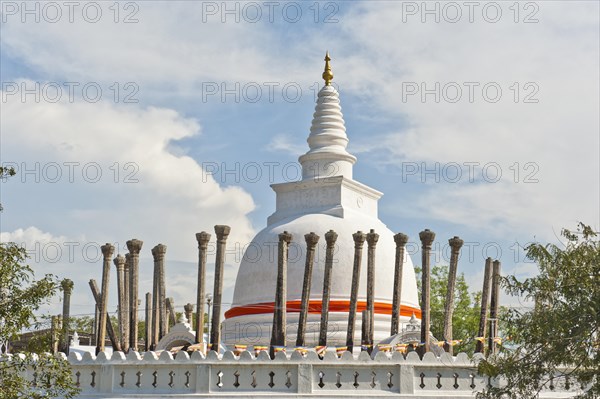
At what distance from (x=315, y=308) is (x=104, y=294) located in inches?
327

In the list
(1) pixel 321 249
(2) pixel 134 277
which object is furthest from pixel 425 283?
(2) pixel 134 277

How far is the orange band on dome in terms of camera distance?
123 ft

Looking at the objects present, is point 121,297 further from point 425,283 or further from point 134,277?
point 425,283

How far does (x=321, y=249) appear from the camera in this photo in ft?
130

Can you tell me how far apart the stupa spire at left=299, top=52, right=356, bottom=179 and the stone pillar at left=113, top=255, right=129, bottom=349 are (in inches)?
419

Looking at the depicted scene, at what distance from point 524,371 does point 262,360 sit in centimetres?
992

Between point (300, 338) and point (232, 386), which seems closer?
point (232, 386)

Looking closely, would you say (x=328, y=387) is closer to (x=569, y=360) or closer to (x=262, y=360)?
(x=262, y=360)

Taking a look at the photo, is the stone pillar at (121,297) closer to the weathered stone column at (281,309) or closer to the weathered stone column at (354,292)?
the weathered stone column at (281,309)

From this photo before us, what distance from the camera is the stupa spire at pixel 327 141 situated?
4356 cm

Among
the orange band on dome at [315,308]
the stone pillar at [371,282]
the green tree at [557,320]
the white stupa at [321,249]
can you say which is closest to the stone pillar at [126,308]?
the white stupa at [321,249]

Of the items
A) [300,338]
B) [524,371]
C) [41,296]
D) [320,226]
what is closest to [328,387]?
[300,338]

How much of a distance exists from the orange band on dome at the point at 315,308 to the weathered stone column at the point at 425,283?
18.5ft

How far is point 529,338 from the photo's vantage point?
18906 millimetres
